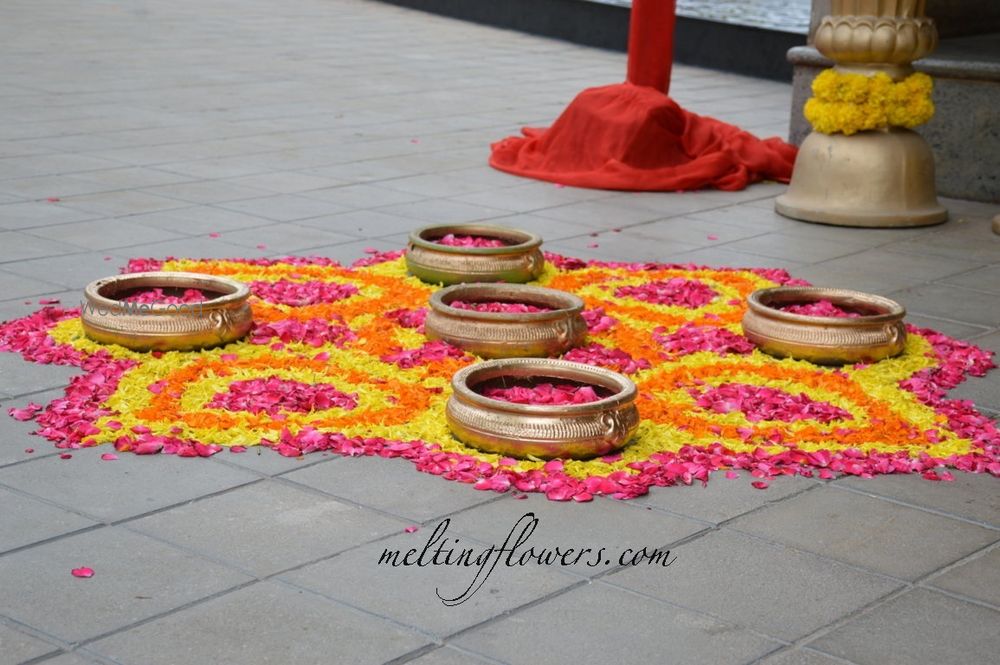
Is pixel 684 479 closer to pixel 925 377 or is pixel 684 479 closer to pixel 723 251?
pixel 925 377

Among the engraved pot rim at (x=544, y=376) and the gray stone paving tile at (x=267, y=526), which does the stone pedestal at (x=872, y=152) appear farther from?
the gray stone paving tile at (x=267, y=526)

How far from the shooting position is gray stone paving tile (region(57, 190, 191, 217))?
19.4ft

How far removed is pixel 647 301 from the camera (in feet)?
15.7

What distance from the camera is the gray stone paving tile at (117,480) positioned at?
302 centimetres

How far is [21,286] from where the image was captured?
4.70 meters

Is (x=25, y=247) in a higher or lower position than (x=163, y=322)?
lower

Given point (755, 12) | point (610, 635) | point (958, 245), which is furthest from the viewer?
point (755, 12)

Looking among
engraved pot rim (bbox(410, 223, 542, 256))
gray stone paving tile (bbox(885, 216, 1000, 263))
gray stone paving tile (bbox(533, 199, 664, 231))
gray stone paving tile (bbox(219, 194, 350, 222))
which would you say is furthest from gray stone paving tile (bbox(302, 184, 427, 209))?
gray stone paving tile (bbox(885, 216, 1000, 263))

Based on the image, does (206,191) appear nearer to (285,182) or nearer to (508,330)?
(285,182)


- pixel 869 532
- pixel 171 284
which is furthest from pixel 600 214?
pixel 869 532

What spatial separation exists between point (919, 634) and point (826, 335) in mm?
1600

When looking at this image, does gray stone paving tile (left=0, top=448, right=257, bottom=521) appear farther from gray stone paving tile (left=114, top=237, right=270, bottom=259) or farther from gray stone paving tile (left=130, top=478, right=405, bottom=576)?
gray stone paving tile (left=114, top=237, right=270, bottom=259)

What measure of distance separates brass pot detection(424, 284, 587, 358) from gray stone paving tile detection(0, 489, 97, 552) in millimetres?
1383

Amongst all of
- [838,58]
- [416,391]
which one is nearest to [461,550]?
[416,391]
